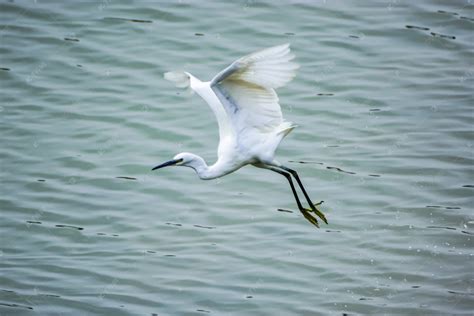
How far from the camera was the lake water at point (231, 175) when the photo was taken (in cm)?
1005

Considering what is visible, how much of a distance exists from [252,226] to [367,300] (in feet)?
6.06

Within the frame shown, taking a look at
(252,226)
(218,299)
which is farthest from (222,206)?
(218,299)

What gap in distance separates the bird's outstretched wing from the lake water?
2.06 meters

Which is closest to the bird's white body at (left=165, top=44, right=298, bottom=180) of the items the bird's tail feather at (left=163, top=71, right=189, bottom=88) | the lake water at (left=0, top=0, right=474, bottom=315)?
the bird's tail feather at (left=163, top=71, right=189, bottom=88)

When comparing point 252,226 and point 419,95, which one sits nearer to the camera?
point 252,226

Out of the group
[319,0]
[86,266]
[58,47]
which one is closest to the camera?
[86,266]

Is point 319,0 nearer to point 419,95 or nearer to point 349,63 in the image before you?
point 349,63

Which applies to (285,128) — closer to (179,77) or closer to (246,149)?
(246,149)

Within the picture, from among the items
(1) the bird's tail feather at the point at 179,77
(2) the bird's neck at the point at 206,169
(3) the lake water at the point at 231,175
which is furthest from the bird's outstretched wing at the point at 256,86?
(3) the lake water at the point at 231,175

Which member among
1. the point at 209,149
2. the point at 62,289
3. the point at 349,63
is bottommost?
the point at 62,289

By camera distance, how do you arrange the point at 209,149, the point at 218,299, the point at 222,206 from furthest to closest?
the point at 209,149 → the point at 222,206 → the point at 218,299

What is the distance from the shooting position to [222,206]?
450 inches

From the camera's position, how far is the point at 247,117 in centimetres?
884

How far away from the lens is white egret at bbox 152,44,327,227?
8.26 m
